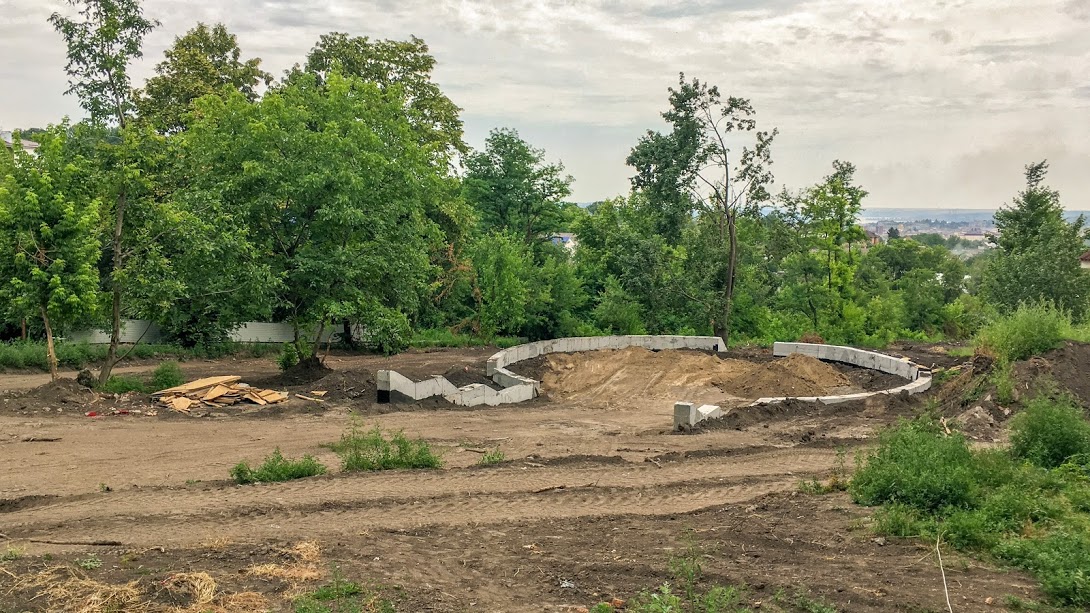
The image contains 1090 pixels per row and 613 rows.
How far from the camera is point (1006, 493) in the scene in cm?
910

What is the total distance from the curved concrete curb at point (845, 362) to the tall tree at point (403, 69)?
1612cm

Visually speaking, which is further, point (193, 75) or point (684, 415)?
point (193, 75)

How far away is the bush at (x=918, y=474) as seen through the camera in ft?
30.1

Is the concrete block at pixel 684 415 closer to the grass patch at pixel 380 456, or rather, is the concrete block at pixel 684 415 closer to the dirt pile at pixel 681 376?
the dirt pile at pixel 681 376

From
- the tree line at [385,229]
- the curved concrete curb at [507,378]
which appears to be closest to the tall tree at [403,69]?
the tree line at [385,229]

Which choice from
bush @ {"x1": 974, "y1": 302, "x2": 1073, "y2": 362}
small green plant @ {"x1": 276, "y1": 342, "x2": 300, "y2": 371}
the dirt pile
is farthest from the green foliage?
bush @ {"x1": 974, "y1": 302, "x2": 1073, "y2": 362}

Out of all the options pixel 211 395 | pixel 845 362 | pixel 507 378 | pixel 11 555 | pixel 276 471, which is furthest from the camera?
pixel 845 362

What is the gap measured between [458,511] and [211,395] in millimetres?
10275

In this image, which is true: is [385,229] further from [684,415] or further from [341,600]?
[341,600]

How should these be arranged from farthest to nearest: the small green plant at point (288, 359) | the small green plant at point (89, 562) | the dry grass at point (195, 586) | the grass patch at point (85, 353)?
the grass patch at point (85, 353), the small green plant at point (288, 359), the small green plant at point (89, 562), the dry grass at point (195, 586)

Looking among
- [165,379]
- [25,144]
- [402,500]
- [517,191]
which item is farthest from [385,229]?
[25,144]

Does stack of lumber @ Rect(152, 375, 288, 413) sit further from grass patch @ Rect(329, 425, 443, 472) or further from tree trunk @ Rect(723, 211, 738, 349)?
tree trunk @ Rect(723, 211, 738, 349)

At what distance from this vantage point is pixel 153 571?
7.37m

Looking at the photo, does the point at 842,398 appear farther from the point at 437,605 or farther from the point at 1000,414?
the point at 437,605
